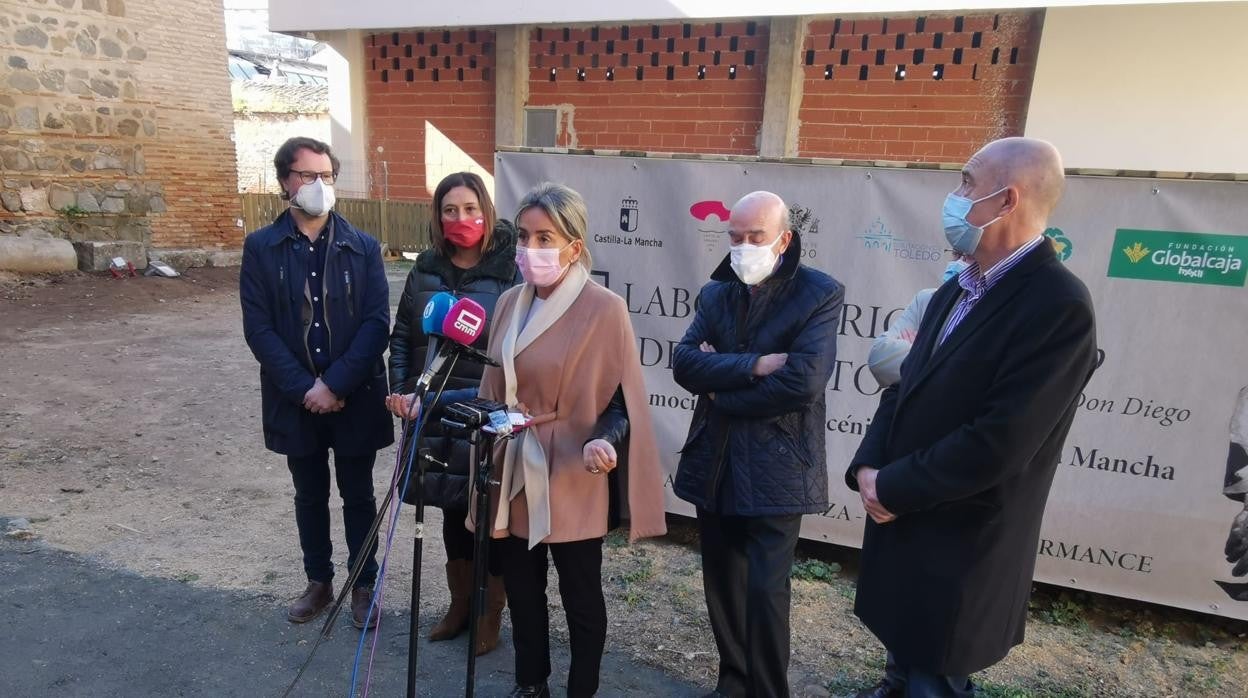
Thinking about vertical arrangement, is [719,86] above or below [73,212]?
above

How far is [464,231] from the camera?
112 inches

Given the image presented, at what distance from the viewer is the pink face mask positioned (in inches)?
91.8

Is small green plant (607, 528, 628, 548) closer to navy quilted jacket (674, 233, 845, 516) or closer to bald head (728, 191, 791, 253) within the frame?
navy quilted jacket (674, 233, 845, 516)

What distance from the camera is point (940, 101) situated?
336 inches

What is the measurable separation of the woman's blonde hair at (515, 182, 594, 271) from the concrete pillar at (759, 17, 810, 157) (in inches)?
282

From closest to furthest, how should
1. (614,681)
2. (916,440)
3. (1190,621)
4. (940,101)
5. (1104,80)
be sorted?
(916,440)
(614,681)
(1190,621)
(1104,80)
(940,101)

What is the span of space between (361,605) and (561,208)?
2.07 m

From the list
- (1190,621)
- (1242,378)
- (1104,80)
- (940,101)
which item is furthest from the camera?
(940,101)

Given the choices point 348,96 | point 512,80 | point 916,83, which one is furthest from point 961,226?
point 348,96

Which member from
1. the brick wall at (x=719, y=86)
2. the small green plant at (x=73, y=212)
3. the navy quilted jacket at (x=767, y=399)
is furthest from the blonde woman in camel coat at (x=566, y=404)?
the small green plant at (x=73, y=212)

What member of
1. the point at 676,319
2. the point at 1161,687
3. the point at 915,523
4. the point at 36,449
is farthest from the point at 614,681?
the point at 36,449

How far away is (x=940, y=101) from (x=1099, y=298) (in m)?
6.11

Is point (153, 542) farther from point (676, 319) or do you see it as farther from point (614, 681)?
point (676, 319)

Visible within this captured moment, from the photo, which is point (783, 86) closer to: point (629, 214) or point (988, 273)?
point (629, 214)
